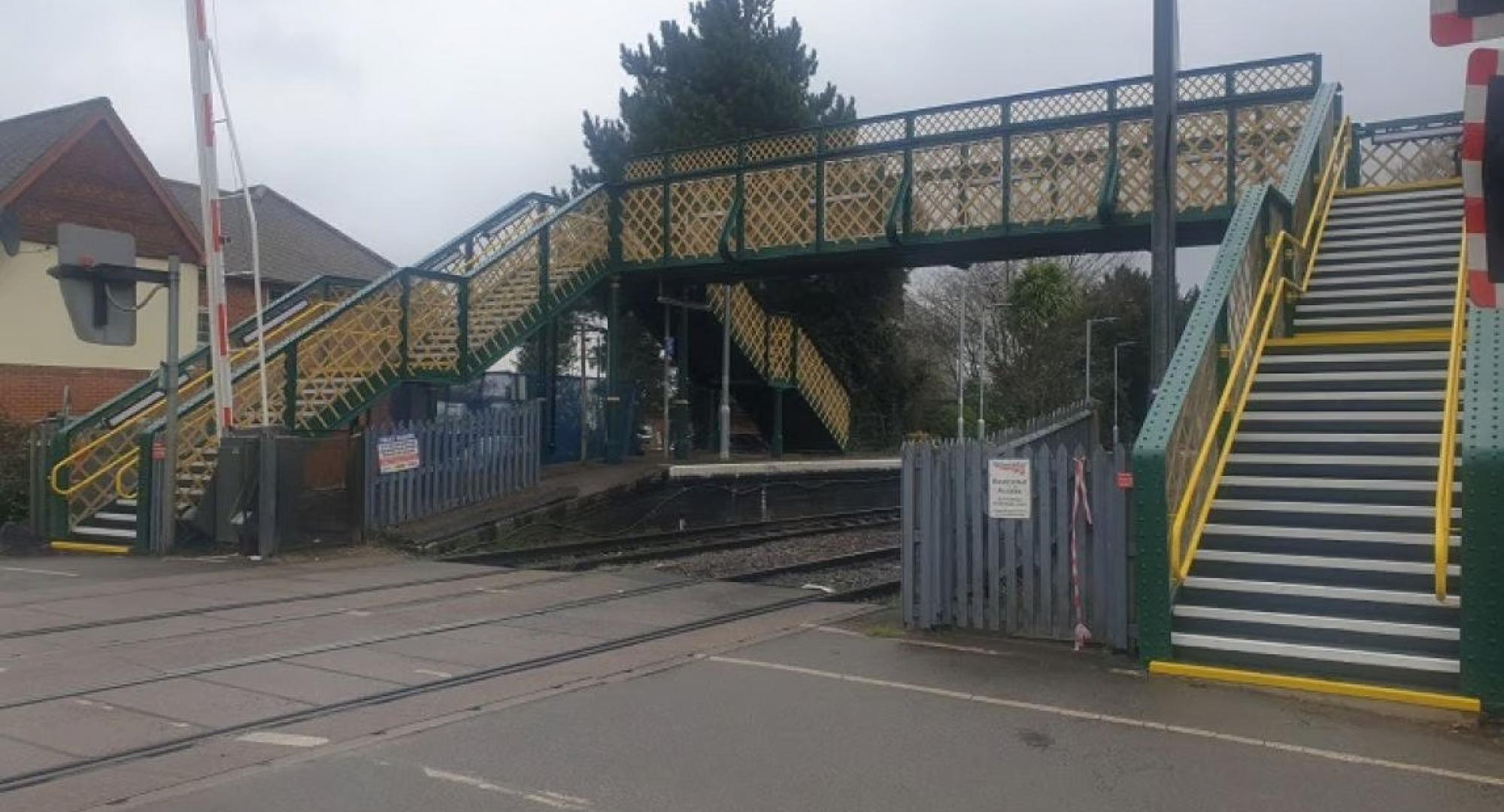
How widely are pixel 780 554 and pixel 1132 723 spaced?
35.8ft

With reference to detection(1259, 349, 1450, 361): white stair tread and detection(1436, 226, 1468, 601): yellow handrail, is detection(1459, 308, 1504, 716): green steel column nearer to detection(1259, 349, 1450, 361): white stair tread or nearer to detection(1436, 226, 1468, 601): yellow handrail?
detection(1436, 226, 1468, 601): yellow handrail

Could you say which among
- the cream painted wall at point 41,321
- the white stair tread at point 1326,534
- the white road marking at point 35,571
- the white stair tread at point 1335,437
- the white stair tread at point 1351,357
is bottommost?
the white road marking at point 35,571

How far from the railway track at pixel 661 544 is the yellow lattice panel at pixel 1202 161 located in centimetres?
820

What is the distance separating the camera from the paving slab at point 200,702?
768 centimetres

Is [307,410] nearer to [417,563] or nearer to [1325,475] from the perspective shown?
[417,563]

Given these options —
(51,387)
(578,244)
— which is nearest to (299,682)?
(578,244)

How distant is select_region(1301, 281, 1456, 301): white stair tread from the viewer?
13.2m

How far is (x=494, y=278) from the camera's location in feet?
70.1

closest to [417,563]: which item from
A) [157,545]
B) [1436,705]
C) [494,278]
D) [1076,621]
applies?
[157,545]

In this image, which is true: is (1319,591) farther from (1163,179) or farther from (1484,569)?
(1163,179)

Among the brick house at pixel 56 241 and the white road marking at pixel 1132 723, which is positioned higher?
the brick house at pixel 56 241

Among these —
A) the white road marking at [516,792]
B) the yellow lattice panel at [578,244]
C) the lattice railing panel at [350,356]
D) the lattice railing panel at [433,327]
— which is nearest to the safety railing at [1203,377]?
the white road marking at [516,792]

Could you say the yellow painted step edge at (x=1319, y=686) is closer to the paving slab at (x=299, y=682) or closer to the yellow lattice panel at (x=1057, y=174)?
the paving slab at (x=299, y=682)

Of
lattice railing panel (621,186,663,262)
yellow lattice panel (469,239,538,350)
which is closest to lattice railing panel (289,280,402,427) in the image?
yellow lattice panel (469,239,538,350)
